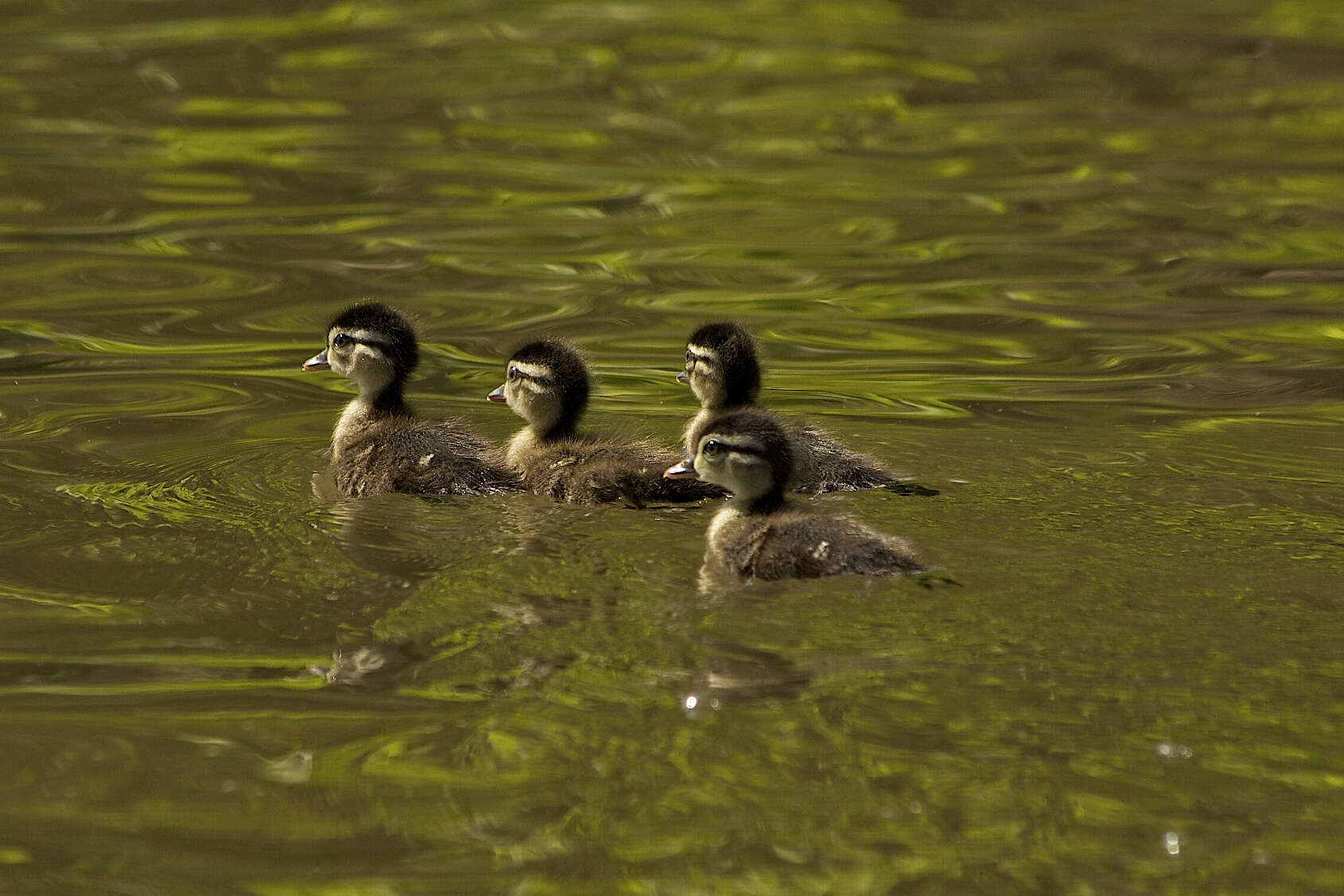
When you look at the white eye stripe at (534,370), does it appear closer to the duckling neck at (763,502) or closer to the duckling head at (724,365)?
A: the duckling head at (724,365)

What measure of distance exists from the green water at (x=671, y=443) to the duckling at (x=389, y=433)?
19cm

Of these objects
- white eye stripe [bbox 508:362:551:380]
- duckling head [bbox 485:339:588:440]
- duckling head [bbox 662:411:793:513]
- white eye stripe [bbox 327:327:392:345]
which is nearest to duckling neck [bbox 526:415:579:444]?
duckling head [bbox 485:339:588:440]

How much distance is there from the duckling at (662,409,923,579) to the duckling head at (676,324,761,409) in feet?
2.86

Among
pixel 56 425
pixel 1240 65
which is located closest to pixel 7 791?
pixel 56 425

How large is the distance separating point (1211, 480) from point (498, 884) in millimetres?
4124

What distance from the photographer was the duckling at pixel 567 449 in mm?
7773

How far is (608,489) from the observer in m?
7.74

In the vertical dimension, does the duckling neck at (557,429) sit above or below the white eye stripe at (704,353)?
below

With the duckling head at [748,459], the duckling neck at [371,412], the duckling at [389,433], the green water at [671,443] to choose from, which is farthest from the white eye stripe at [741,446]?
the duckling neck at [371,412]

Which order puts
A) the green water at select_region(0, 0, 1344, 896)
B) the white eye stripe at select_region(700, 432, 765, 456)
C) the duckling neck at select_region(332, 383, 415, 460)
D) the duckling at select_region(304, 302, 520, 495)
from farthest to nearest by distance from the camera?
the duckling neck at select_region(332, 383, 415, 460) < the duckling at select_region(304, 302, 520, 495) < the white eye stripe at select_region(700, 432, 765, 456) < the green water at select_region(0, 0, 1344, 896)

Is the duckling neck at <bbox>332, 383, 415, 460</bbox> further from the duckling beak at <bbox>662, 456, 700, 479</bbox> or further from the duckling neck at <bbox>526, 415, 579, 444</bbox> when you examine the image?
the duckling beak at <bbox>662, 456, 700, 479</bbox>

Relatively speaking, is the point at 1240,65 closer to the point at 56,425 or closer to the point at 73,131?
the point at 73,131

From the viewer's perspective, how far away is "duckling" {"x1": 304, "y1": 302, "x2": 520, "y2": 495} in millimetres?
7957

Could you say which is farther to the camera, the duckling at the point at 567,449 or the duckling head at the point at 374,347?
the duckling head at the point at 374,347
